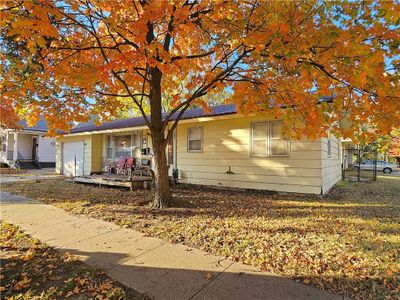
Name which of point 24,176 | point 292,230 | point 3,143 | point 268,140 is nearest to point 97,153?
point 24,176

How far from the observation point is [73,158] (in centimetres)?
1730

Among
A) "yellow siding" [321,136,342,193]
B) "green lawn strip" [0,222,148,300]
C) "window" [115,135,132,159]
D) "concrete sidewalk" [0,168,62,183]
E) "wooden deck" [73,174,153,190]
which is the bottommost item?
"concrete sidewalk" [0,168,62,183]

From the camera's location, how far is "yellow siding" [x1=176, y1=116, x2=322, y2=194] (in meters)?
8.55

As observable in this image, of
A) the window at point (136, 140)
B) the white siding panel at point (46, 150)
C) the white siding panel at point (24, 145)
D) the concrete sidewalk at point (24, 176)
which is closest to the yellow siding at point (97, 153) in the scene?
the concrete sidewalk at point (24, 176)

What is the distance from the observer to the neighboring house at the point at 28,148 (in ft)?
77.6

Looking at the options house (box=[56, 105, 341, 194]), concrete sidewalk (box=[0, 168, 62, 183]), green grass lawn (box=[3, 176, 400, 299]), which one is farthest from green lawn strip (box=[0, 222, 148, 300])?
concrete sidewalk (box=[0, 168, 62, 183])

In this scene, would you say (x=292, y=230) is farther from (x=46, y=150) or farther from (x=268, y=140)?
(x=46, y=150)

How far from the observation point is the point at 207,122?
1116 centimetres

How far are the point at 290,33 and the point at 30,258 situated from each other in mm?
5779

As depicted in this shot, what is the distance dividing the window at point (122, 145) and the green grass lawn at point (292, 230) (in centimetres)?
591

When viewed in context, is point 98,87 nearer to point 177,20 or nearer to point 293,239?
point 177,20

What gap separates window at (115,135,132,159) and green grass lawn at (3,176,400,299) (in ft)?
19.4

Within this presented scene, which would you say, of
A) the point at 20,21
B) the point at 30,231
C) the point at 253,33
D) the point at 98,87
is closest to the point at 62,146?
the point at 98,87

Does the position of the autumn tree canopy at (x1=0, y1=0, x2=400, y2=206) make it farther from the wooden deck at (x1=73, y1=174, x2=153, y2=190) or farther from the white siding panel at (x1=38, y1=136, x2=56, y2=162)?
the white siding panel at (x1=38, y1=136, x2=56, y2=162)
